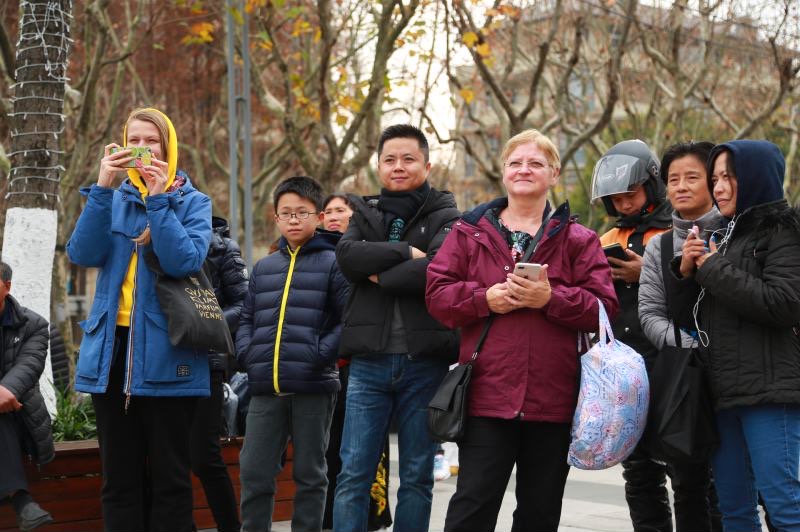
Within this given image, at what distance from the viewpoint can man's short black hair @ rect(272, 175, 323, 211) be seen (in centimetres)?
612

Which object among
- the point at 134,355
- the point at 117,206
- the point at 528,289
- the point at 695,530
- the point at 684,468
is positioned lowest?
the point at 695,530

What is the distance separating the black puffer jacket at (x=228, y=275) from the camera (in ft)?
20.8

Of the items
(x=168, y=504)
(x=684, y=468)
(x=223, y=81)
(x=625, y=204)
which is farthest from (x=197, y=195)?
(x=223, y=81)

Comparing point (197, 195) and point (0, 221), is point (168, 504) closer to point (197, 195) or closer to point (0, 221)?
point (197, 195)

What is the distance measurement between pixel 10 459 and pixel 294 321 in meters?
1.75

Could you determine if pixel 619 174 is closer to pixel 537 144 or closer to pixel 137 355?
pixel 537 144

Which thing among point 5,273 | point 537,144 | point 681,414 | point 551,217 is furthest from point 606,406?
point 5,273

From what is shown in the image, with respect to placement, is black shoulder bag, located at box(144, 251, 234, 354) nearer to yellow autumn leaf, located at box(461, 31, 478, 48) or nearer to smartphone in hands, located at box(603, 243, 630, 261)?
smartphone in hands, located at box(603, 243, 630, 261)

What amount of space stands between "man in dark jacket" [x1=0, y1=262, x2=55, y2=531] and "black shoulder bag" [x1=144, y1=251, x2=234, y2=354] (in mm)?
1727

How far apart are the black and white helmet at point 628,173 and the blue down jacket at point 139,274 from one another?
2.13 m

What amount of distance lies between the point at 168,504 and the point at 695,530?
2.53 meters

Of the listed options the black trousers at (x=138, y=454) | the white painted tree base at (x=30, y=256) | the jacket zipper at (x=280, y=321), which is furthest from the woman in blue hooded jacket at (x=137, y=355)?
the white painted tree base at (x=30, y=256)

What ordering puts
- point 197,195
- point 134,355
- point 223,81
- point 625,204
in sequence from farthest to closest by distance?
point 223,81
point 625,204
point 197,195
point 134,355

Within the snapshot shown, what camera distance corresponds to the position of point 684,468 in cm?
516
